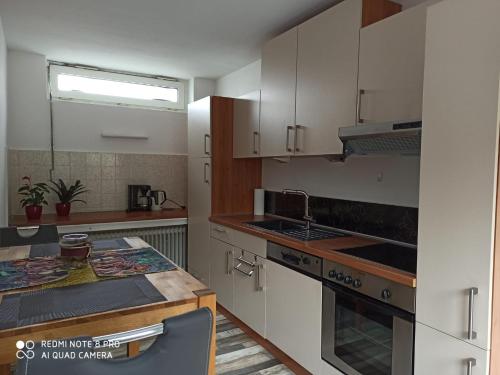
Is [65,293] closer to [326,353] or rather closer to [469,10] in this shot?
[326,353]

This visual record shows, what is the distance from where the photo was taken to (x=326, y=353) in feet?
6.36

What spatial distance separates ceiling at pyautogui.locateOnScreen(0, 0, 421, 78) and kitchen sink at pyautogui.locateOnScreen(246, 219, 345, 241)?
151cm

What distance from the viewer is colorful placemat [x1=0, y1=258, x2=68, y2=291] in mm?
1330

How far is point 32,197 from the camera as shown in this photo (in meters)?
3.29

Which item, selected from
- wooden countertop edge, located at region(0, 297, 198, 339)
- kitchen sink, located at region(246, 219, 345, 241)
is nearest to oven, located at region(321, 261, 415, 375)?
kitchen sink, located at region(246, 219, 345, 241)

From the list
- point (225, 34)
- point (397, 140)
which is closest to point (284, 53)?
point (225, 34)

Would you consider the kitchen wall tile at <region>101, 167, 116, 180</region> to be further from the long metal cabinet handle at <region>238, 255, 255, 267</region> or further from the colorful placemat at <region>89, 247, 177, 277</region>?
the colorful placemat at <region>89, 247, 177, 277</region>

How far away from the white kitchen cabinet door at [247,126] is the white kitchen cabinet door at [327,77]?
59 cm

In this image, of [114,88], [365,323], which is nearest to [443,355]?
[365,323]

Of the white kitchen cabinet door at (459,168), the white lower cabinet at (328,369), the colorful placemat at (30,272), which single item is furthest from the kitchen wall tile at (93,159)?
the white kitchen cabinet door at (459,168)

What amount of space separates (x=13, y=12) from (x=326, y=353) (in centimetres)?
302

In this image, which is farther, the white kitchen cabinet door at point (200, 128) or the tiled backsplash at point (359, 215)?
the white kitchen cabinet door at point (200, 128)

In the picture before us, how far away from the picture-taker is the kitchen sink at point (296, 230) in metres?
2.34

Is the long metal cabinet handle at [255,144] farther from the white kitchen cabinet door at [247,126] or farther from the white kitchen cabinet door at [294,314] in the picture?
the white kitchen cabinet door at [294,314]
